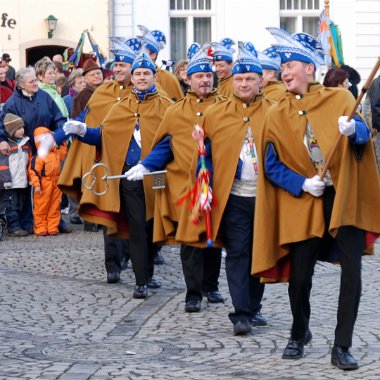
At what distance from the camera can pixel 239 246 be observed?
9.49 metres

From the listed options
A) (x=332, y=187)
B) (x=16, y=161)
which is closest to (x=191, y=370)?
(x=332, y=187)

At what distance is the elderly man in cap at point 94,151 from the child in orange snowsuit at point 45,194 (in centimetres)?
365

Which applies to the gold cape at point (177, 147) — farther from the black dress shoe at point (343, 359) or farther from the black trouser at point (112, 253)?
the black dress shoe at point (343, 359)

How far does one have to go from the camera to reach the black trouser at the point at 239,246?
9.47 metres

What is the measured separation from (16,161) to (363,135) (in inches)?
327

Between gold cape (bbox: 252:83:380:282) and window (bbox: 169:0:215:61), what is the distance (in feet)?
70.4

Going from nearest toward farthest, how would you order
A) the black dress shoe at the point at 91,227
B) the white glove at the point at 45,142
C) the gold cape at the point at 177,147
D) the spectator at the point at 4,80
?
the white glove at the point at 45,142, the gold cape at the point at 177,147, the black dress shoe at the point at 91,227, the spectator at the point at 4,80

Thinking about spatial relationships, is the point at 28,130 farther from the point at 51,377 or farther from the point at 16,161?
the point at 51,377

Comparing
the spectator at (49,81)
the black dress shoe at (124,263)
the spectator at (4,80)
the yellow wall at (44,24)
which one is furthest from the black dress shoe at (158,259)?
the yellow wall at (44,24)

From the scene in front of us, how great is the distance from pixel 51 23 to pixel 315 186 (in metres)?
20.6

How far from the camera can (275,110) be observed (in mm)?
8414

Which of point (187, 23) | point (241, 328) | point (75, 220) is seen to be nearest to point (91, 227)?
point (75, 220)

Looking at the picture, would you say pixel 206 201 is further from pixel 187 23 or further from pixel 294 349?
pixel 187 23

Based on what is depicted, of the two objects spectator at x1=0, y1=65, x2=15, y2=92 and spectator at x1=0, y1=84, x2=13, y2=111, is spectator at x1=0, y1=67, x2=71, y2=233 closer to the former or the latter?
spectator at x1=0, y1=84, x2=13, y2=111
